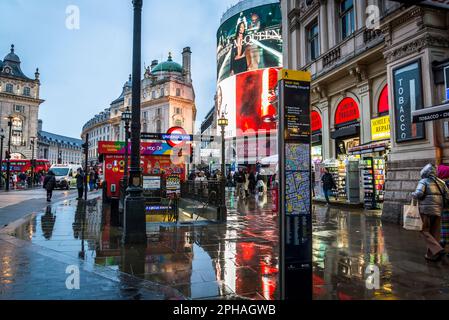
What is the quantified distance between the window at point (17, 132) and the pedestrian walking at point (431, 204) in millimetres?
86178

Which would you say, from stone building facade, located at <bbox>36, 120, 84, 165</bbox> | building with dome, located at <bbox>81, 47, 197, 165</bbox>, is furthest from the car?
stone building facade, located at <bbox>36, 120, 84, 165</bbox>

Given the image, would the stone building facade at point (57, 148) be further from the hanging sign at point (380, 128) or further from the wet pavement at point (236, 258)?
the wet pavement at point (236, 258)

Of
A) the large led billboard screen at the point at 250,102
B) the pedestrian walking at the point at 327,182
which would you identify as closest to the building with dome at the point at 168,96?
the large led billboard screen at the point at 250,102

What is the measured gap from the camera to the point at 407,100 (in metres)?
11.1

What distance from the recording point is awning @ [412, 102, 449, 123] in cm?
795

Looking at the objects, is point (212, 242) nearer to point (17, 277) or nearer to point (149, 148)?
point (17, 277)

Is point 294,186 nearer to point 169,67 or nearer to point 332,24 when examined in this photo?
point 332,24

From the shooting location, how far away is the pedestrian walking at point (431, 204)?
6195 millimetres

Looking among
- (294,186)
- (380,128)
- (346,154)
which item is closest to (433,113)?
(294,186)

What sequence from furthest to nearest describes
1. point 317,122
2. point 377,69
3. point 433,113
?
1. point 317,122
2. point 377,69
3. point 433,113

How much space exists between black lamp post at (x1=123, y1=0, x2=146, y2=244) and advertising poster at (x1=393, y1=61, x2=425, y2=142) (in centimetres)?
825

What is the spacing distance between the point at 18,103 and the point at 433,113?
8855cm
